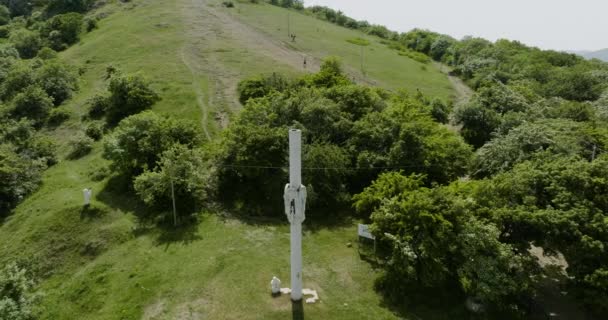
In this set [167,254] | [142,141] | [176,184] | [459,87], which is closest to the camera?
[167,254]

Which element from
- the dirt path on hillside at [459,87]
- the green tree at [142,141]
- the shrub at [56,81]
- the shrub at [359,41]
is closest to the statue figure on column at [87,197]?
the green tree at [142,141]

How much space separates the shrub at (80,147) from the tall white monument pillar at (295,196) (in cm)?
3193

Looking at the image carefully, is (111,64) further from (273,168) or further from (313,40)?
(273,168)

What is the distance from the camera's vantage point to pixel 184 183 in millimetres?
30984


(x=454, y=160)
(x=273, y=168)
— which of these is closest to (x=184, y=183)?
(x=273, y=168)

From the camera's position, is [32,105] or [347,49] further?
[347,49]

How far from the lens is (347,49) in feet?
247

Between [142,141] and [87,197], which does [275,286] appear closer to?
[87,197]

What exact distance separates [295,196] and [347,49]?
59.7 m

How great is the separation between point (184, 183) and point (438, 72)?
183ft

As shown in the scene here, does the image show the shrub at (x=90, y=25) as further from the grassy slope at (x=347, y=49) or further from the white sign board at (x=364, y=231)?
the white sign board at (x=364, y=231)

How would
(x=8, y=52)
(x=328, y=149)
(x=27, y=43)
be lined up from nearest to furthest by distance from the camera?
(x=328, y=149) < (x=8, y=52) < (x=27, y=43)

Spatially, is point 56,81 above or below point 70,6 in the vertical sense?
below

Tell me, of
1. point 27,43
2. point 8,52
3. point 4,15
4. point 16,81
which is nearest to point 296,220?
point 16,81
